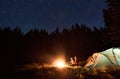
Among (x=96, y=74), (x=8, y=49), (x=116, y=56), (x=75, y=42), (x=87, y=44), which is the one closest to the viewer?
(x=96, y=74)

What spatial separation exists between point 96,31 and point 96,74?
40614 millimetres

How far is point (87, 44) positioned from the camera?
171 ft

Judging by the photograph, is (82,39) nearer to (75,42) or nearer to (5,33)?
(75,42)

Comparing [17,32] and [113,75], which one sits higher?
[17,32]

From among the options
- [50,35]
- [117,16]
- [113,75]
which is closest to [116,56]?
[113,75]

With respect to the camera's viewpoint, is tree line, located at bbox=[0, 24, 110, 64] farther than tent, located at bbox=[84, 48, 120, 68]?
Yes

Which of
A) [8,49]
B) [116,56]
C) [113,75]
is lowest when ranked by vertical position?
[113,75]

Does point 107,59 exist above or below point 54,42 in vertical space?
below

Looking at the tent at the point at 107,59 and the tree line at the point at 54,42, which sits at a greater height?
the tree line at the point at 54,42

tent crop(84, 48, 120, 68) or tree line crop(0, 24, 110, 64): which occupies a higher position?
tree line crop(0, 24, 110, 64)

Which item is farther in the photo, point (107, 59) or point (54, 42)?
point (54, 42)

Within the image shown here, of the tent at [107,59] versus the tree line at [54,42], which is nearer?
the tent at [107,59]

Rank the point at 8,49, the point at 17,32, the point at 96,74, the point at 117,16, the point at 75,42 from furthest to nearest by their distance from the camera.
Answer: the point at 17,32
the point at 75,42
the point at 8,49
the point at 117,16
the point at 96,74

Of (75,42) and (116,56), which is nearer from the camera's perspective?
(116,56)
